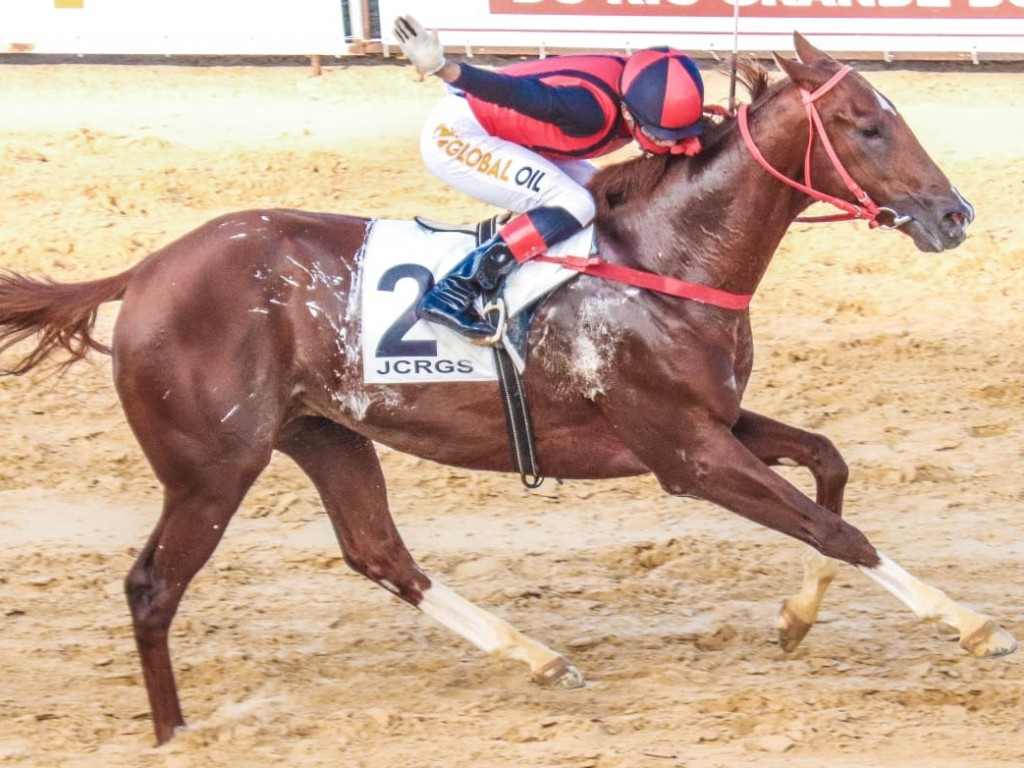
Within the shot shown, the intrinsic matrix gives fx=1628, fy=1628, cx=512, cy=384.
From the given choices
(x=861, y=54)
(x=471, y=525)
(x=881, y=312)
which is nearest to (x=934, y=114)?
(x=861, y=54)

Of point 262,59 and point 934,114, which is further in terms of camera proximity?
point 262,59

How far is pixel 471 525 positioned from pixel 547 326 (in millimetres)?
→ 2081

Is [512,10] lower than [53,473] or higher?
higher

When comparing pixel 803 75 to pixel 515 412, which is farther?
pixel 515 412

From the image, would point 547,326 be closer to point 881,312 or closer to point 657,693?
point 657,693

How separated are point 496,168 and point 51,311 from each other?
1.62 meters

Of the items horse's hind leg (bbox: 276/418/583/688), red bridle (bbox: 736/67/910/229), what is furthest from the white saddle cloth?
red bridle (bbox: 736/67/910/229)

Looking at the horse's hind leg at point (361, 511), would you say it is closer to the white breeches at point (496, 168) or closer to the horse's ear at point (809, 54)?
the white breeches at point (496, 168)

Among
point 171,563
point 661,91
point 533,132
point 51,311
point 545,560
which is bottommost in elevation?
point 545,560

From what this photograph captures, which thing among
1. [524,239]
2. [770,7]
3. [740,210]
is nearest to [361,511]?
[524,239]

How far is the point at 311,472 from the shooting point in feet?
19.0

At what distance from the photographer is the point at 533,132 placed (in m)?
5.25

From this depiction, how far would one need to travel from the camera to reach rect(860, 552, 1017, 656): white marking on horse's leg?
5.09 meters

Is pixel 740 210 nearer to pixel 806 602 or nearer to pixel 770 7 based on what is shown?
pixel 806 602
